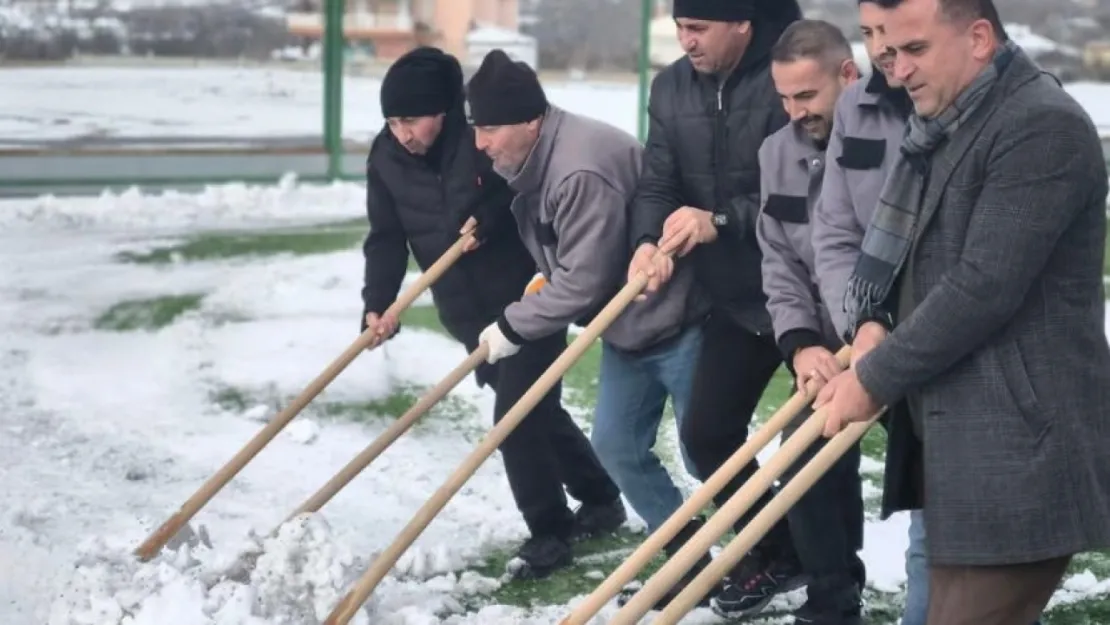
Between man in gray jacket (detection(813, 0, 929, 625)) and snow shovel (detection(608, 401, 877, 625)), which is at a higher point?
man in gray jacket (detection(813, 0, 929, 625))

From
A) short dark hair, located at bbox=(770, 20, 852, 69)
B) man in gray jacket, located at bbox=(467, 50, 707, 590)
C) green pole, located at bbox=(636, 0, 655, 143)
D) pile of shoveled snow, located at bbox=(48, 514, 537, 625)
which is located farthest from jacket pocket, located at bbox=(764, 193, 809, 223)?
green pole, located at bbox=(636, 0, 655, 143)

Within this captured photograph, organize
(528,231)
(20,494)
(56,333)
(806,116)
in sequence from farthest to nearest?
1. (56,333)
2. (20,494)
3. (528,231)
4. (806,116)

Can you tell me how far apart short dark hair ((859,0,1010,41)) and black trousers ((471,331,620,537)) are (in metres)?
1.90

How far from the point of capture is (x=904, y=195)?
9.20 feet

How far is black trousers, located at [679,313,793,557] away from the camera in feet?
13.0

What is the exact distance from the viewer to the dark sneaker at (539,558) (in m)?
4.46

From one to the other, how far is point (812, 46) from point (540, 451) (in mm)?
1486

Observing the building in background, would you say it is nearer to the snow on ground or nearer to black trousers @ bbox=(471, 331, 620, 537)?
the snow on ground

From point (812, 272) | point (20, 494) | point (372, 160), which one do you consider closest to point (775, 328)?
point (812, 272)

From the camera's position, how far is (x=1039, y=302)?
267 cm

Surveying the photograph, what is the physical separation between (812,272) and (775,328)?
179 millimetres

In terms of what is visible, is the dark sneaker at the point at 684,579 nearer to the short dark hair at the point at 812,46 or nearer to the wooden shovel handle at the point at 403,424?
the wooden shovel handle at the point at 403,424

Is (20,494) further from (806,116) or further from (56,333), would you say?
(806,116)

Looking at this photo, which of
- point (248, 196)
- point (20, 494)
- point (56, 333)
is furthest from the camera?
point (248, 196)
